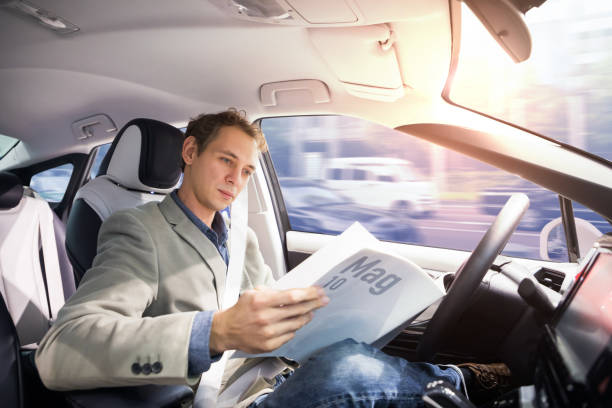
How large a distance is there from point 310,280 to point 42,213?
143cm

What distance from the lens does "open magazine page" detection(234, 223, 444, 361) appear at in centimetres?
70

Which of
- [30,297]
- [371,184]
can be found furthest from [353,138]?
[30,297]

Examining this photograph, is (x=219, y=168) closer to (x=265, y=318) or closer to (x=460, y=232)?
(x=265, y=318)

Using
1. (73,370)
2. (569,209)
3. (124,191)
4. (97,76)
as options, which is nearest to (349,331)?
(73,370)

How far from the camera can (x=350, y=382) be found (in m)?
0.75

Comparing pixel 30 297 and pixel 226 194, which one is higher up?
pixel 226 194

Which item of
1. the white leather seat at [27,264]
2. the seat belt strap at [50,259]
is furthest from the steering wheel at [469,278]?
the seat belt strap at [50,259]

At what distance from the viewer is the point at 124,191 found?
4.88ft

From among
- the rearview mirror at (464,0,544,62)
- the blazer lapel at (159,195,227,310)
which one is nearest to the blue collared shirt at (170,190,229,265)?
the blazer lapel at (159,195,227,310)

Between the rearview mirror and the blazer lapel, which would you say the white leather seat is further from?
the rearview mirror

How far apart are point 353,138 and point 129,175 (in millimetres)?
1374

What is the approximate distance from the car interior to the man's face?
306mm

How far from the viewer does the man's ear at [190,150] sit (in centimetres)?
129

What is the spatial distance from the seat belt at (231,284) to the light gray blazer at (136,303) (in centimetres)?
4
